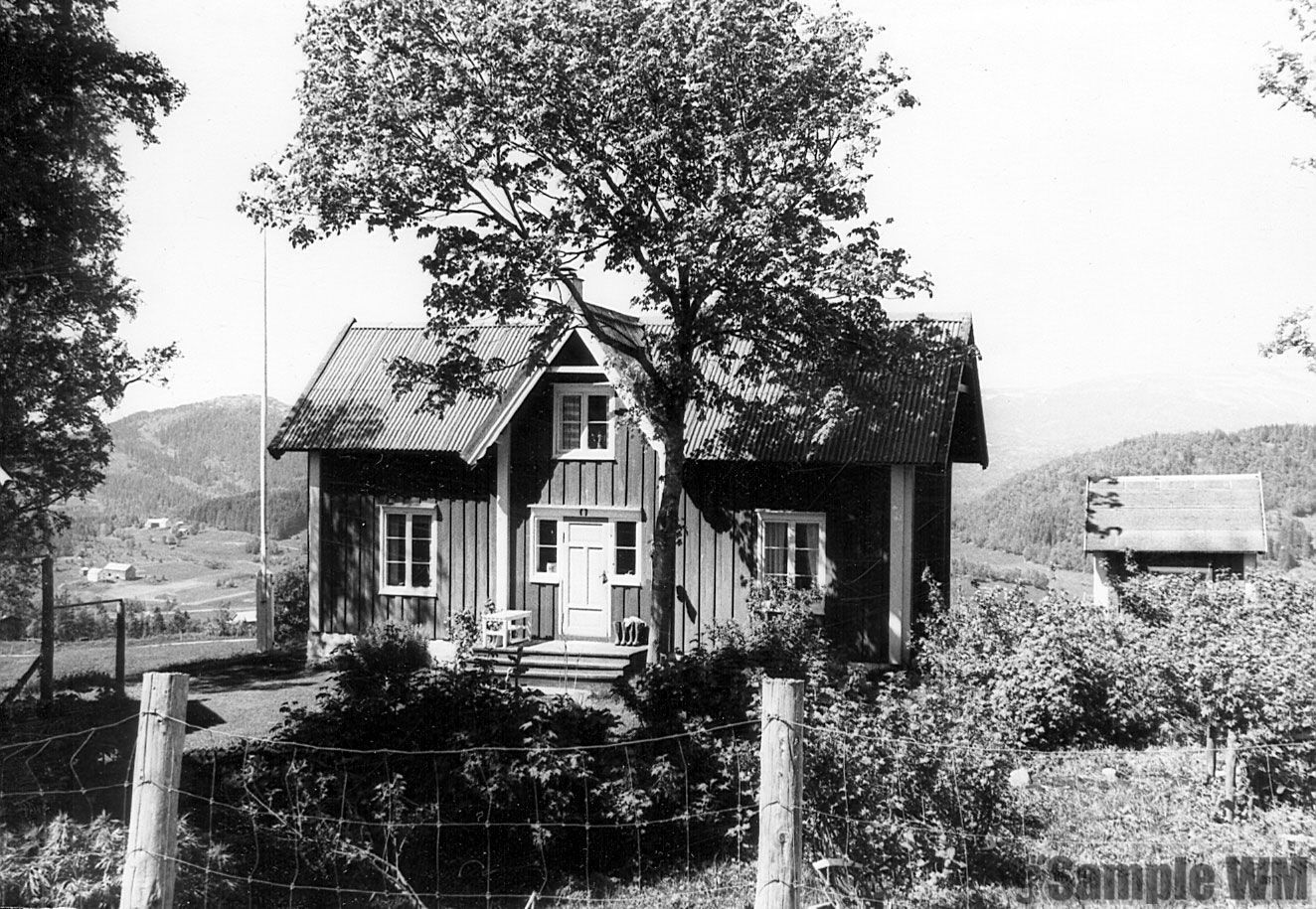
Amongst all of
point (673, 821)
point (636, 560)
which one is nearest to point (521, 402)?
point (636, 560)

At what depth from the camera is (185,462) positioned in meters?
28.3

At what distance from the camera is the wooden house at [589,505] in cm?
1864

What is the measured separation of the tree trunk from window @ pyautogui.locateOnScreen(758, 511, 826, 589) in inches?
116

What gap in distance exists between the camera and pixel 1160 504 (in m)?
23.9

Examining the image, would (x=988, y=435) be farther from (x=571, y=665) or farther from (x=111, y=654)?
(x=111, y=654)

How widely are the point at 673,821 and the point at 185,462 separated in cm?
2377

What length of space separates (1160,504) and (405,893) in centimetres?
2094

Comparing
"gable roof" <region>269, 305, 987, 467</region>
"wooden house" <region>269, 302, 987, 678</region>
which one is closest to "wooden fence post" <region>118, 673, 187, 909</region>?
"gable roof" <region>269, 305, 987, 467</region>

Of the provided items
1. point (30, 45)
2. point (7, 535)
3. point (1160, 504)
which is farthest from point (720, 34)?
point (1160, 504)

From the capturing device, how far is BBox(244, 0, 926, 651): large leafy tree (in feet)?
44.5

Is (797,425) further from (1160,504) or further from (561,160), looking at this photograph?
(1160,504)

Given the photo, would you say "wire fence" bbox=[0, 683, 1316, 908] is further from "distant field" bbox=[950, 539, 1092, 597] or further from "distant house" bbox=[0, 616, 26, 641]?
"distant field" bbox=[950, 539, 1092, 597]

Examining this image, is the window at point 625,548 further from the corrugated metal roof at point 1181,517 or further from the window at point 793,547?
the corrugated metal roof at point 1181,517

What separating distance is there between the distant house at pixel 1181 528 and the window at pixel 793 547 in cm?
767
